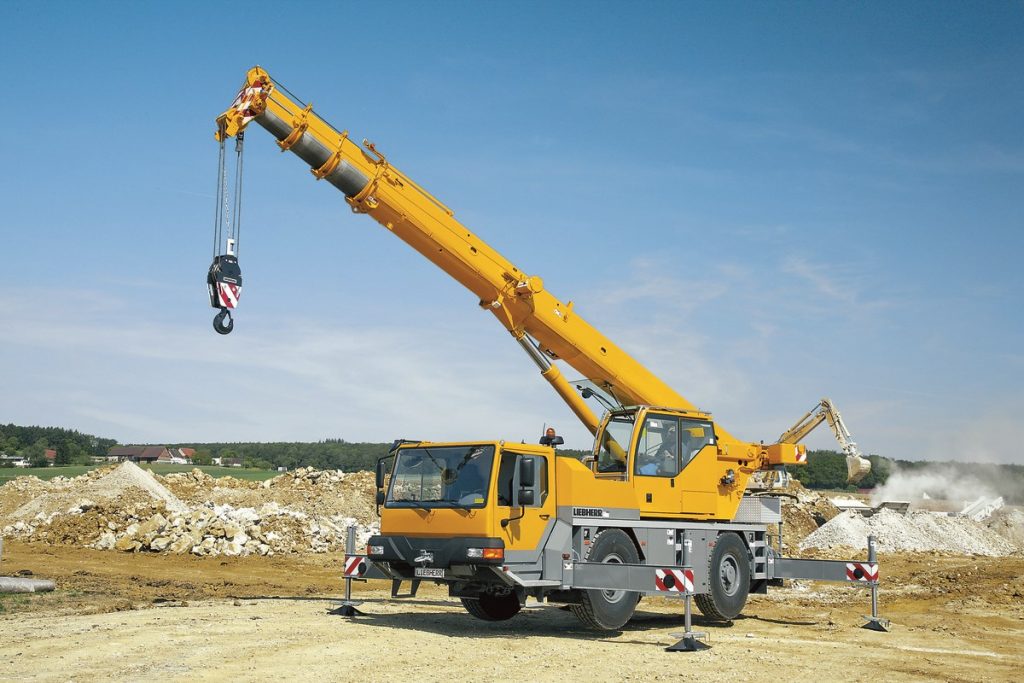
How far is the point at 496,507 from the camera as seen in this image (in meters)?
13.3

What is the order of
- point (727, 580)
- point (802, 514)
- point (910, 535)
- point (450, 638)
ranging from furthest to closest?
point (802, 514)
point (910, 535)
point (727, 580)
point (450, 638)

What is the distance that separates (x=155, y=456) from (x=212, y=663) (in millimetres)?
104300

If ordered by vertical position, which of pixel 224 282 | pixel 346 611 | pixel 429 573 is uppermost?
pixel 224 282

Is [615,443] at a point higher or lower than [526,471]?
higher

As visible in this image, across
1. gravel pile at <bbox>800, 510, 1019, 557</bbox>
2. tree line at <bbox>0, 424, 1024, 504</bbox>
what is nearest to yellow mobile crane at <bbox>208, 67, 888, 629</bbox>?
gravel pile at <bbox>800, 510, 1019, 557</bbox>

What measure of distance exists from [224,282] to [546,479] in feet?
17.8

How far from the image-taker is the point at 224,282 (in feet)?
46.7

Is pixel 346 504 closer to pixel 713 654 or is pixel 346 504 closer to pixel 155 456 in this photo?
pixel 713 654

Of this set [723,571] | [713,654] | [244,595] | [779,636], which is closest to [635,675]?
[713,654]

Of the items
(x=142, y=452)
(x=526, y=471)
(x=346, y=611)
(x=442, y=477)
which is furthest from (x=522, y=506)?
(x=142, y=452)

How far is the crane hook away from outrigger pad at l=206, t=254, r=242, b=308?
9cm

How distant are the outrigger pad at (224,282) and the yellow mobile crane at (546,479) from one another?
0.07 feet

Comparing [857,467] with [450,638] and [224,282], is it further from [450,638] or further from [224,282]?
[224,282]

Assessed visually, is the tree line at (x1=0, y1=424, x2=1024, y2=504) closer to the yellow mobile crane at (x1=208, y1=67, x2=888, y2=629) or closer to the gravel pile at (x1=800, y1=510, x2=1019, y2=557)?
the gravel pile at (x1=800, y1=510, x2=1019, y2=557)
